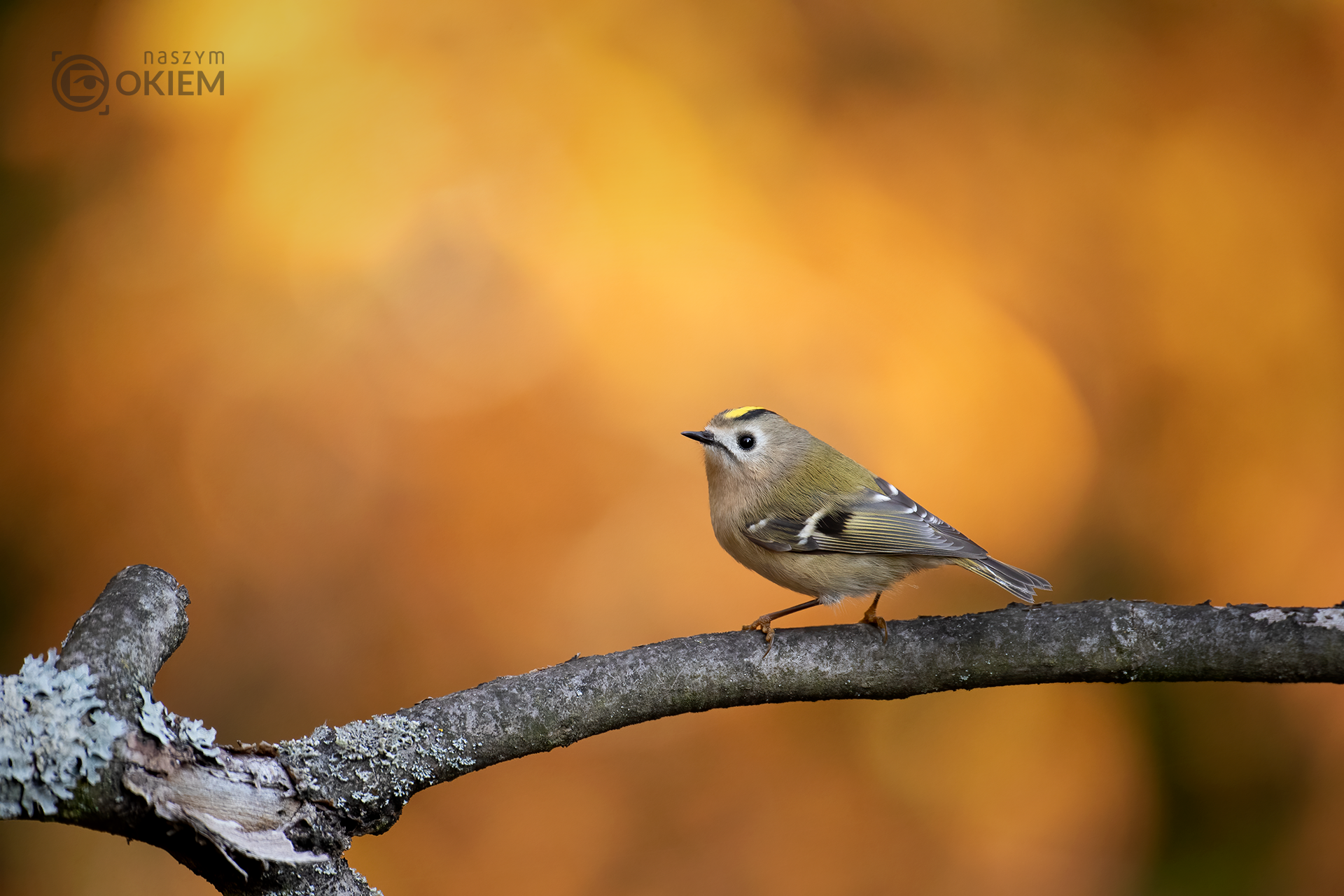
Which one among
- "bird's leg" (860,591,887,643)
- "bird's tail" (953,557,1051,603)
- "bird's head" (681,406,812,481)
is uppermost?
"bird's head" (681,406,812,481)

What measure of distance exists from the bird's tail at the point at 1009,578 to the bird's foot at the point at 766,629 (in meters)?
0.30

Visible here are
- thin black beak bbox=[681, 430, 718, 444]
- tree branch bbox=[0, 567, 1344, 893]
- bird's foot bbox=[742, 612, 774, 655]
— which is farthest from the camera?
thin black beak bbox=[681, 430, 718, 444]

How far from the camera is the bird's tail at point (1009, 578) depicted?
1.27 metres

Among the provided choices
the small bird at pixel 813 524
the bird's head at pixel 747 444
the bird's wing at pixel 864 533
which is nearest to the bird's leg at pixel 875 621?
the small bird at pixel 813 524

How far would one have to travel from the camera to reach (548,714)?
40.4 inches

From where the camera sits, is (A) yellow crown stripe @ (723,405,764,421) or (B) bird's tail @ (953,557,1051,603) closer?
(B) bird's tail @ (953,557,1051,603)

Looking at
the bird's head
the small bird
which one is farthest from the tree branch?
the bird's head

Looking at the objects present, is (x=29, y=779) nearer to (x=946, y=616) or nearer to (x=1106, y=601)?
(x=946, y=616)

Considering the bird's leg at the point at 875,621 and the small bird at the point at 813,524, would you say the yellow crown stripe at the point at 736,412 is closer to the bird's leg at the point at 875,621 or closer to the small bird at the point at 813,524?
the small bird at the point at 813,524

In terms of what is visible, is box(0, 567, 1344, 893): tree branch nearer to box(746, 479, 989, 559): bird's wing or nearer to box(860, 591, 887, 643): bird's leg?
box(860, 591, 887, 643): bird's leg

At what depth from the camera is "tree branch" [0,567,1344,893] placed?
88 cm

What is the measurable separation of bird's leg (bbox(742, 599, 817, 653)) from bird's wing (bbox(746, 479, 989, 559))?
0.08 meters

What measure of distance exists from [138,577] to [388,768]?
32cm

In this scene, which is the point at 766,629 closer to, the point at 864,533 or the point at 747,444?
the point at 864,533
